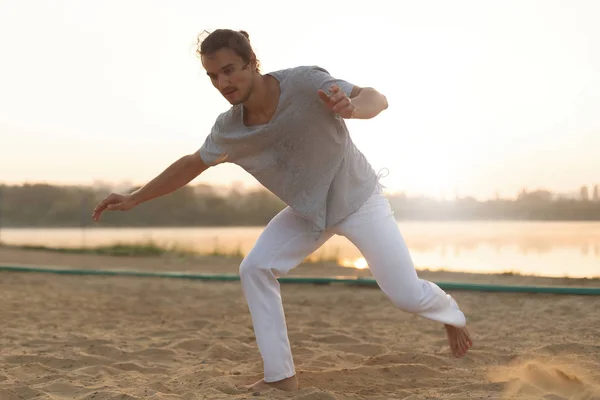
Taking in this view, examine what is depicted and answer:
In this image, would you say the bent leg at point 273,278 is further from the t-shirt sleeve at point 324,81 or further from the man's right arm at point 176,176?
the t-shirt sleeve at point 324,81

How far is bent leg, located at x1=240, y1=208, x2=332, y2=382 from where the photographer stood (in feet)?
10.1

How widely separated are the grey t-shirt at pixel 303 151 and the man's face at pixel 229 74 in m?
0.15

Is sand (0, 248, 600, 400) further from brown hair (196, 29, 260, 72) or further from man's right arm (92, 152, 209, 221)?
brown hair (196, 29, 260, 72)

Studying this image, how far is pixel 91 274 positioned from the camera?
27.5 ft

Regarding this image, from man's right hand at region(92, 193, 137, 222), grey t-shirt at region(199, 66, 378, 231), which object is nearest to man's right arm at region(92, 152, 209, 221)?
man's right hand at region(92, 193, 137, 222)

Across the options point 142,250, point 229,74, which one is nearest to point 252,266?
point 229,74

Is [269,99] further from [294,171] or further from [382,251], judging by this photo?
[382,251]

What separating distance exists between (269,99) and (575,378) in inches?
77.1

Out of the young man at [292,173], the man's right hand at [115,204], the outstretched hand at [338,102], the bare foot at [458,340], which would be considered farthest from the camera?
the bare foot at [458,340]

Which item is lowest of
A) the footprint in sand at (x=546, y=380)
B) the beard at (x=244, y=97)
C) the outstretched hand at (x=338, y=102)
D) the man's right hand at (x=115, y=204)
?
the footprint in sand at (x=546, y=380)

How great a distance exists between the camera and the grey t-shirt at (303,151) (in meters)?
2.83

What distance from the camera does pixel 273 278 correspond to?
3.12m

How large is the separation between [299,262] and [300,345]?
1.45 meters

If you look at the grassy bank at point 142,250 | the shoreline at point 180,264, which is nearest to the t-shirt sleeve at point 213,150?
the shoreline at point 180,264
